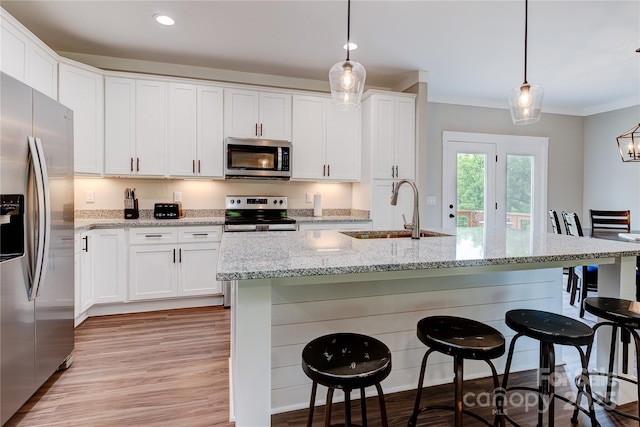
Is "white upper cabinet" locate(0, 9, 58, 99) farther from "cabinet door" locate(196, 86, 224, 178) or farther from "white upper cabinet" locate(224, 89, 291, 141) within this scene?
"white upper cabinet" locate(224, 89, 291, 141)

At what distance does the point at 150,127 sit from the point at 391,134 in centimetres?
270

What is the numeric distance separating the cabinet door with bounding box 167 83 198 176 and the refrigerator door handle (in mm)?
1761

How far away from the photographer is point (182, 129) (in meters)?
3.65

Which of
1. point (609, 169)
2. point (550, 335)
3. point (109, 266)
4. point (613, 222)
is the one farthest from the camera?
point (609, 169)

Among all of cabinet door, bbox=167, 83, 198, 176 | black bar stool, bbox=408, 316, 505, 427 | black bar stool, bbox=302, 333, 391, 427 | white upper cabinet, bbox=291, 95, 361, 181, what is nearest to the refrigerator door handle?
black bar stool, bbox=302, 333, 391, 427

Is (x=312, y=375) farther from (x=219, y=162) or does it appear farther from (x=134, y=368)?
(x=219, y=162)

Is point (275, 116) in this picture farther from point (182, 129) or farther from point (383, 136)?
point (383, 136)

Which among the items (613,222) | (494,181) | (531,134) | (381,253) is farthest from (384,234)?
(531,134)

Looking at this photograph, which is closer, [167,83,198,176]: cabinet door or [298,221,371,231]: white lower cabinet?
[167,83,198,176]: cabinet door

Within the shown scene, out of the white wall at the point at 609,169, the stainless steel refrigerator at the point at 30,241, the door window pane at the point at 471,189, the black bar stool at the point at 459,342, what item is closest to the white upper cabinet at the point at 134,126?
the stainless steel refrigerator at the point at 30,241

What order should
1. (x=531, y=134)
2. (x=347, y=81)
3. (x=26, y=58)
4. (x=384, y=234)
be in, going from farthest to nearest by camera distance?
1. (x=531, y=134)
2. (x=26, y=58)
3. (x=384, y=234)
4. (x=347, y=81)

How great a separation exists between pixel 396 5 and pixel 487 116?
3.15 m

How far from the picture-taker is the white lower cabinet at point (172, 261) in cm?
334

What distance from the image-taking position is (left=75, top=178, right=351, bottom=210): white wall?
145 inches
